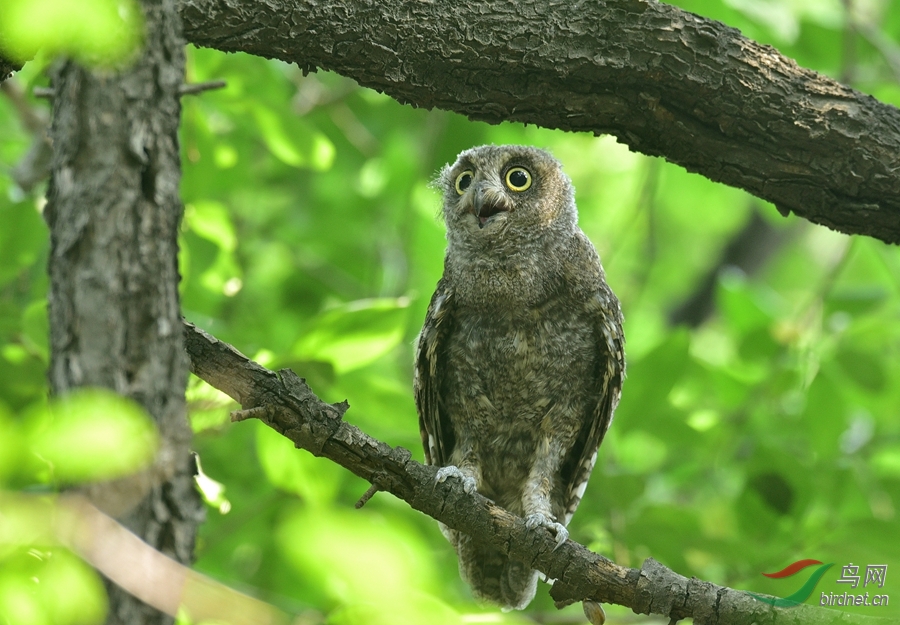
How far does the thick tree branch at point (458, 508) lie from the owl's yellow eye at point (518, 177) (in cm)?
182

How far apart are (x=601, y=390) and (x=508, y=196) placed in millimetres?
1081

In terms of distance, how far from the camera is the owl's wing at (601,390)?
3.92 metres

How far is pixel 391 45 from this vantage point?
3.07 m

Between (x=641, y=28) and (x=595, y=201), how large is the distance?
459 cm

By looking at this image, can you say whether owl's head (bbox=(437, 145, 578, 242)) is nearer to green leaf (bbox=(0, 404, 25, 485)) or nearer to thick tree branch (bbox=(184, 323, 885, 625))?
thick tree branch (bbox=(184, 323, 885, 625))

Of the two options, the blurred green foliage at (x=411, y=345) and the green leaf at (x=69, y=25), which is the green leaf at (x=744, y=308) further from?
the green leaf at (x=69, y=25)

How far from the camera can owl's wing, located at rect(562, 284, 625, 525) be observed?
3916 millimetres

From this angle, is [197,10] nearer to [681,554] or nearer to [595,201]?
[681,554]

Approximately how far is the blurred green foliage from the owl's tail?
0.50 feet

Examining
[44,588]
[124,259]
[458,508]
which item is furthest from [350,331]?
[44,588]

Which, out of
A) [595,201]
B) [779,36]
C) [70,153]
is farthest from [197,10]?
[595,201]

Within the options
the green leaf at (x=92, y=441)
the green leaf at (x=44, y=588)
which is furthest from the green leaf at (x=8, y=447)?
the green leaf at (x=44, y=588)

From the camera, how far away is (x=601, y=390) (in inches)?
159

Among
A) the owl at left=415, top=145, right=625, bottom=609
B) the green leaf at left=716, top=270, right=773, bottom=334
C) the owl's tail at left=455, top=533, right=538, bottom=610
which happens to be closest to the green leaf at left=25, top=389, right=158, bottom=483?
the owl at left=415, top=145, right=625, bottom=609
